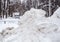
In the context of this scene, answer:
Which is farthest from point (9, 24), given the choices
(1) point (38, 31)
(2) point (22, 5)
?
(2) point (22, 5)

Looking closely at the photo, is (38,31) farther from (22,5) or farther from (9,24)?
(22,5)

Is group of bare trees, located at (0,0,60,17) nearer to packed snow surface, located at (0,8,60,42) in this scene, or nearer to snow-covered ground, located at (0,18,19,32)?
snow-covered ground, located at (0,18,19,32)

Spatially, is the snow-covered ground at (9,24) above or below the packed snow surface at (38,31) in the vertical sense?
below

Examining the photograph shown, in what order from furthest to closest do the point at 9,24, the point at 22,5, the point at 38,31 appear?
the point at 22,5 → the point at 9,24 → the point at 38,31

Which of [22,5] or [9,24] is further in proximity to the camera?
[22,5]

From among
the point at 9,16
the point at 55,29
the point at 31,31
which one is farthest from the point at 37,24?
the point at 9,16

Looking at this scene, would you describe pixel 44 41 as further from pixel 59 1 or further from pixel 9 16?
pixel 9 16

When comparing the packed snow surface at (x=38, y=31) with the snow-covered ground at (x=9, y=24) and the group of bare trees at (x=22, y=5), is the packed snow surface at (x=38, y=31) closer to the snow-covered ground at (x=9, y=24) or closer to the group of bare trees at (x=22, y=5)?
the snow-covered ground at (x=9, y=24)

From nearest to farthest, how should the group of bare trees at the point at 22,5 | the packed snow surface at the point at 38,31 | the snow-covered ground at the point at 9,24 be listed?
1. the packed snow surface at the point at 38,31
2. the snow-covered ground at the point at 9,24
3. the group of bare trees at the point at 22,5

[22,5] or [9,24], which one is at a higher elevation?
[22,5]

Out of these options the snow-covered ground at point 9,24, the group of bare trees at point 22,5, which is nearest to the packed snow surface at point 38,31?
the snow-covered ground at point 9,24

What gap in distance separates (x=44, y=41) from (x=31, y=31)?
0.28 metres

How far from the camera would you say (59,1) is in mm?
5824

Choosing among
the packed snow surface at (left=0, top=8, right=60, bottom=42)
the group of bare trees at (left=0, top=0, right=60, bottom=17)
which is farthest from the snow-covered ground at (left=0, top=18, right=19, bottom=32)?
the group of bare trees at (left=0, top=0, right=60, bottom=17)
